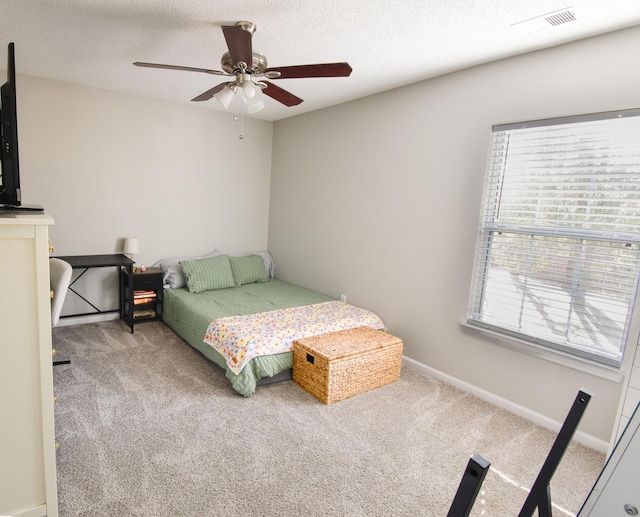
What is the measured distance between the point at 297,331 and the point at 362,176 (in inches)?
67.7

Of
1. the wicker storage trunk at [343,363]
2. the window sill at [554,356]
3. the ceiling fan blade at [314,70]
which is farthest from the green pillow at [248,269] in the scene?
the ceiling fan blade at [314,70]

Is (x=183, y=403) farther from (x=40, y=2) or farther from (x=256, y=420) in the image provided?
(x=40, y=2)

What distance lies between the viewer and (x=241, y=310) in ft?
11.9

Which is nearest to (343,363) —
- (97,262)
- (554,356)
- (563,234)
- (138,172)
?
(554,356)

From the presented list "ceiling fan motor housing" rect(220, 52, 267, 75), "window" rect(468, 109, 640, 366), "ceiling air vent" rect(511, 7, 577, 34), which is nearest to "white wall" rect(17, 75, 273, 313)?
"ceiling fan motor housing" rect(220, 52, 267, 75)

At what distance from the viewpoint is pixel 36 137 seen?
3.66 metres

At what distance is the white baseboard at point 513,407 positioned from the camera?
2410 millimetres

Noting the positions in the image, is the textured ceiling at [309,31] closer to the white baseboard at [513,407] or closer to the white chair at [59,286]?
the white chair at [59,286]

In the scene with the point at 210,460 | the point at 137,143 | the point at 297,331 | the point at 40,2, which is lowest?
the point at 210,460

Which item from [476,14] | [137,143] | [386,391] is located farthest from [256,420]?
[137,143]

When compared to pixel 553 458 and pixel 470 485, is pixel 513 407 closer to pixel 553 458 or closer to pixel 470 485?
pixel 553 458

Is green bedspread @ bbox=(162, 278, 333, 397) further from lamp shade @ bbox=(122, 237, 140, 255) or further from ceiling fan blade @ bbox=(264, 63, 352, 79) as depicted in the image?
ceiling fan blade @ bbox=(264, 63, 352, 79)

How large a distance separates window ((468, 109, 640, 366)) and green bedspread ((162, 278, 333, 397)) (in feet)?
5.63

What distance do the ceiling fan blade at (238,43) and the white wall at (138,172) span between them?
8.37 feet
